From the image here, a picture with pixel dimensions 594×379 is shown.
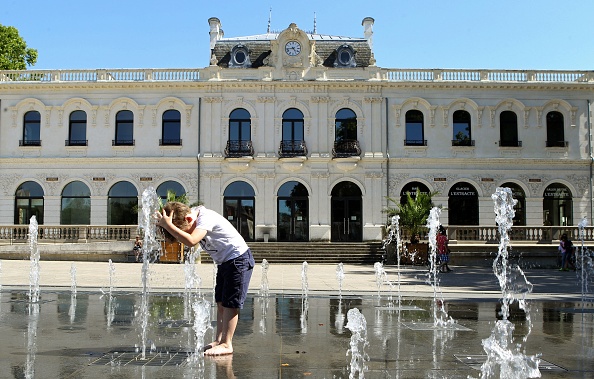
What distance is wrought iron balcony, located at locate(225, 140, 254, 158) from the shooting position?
34.5m

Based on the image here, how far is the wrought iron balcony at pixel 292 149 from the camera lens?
113ft

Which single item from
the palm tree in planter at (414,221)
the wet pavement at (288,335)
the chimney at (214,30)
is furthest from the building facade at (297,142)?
the wet pavement at (288,335)

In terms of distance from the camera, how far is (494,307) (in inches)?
449

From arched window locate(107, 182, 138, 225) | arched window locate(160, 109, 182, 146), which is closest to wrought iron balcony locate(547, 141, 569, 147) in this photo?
arched window locate(160, 109, 182, 146)

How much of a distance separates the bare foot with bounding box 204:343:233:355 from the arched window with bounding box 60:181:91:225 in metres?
30.3

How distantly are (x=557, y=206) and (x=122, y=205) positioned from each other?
2545 centimetres

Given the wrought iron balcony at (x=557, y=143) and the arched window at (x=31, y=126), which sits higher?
the arched window at (x=31, y=126)

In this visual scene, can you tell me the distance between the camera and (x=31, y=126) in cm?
3541

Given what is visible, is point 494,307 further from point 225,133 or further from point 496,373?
point 225,133

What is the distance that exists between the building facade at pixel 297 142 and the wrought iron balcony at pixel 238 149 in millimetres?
59

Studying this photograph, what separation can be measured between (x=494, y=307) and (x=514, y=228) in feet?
69.1

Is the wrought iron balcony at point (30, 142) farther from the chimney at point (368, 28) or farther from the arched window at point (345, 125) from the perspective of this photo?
the chimney at point (368, 28)

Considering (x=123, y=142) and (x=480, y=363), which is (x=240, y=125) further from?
(x=480, y=363)

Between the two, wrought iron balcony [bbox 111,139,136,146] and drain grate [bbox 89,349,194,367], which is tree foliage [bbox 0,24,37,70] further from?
drain grate [bbox 89,349,194,367]
